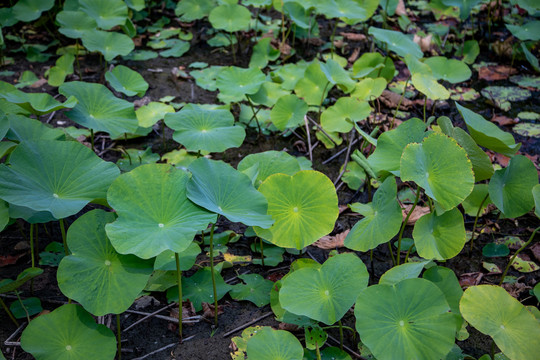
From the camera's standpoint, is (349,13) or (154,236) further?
(349,13)

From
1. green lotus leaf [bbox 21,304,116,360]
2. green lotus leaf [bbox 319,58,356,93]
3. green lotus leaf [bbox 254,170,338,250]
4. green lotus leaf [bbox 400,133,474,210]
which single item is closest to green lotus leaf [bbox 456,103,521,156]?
green lotus leaf [bbox 400,133,474,210]

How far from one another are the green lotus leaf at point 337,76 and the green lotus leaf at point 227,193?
3.89 ft

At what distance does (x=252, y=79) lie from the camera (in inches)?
109

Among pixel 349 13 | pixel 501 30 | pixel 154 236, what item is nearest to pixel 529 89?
pixel 501 30

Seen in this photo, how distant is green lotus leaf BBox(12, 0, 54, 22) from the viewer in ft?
11.2

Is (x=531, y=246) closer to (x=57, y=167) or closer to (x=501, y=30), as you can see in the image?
(x=57, y=167)

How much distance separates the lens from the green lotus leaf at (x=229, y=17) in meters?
3.46

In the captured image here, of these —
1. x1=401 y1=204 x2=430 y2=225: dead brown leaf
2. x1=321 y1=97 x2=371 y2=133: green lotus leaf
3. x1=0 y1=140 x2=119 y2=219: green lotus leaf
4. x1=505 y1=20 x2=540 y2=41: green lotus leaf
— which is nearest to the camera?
x1=0 y1=140 x2=119 y2=219: green lotus leaf

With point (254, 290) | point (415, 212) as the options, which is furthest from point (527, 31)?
point (254, 290)

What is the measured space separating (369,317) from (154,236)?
76 cm

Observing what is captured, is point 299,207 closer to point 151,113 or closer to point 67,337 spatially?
point 67,337

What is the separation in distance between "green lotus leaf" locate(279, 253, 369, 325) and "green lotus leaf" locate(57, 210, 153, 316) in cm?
51

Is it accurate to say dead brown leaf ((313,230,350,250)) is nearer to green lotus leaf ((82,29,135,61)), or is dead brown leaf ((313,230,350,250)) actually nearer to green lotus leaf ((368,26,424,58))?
green lotus leaf ((368,26,424,58))

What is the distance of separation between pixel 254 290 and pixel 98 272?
0.65 meters
